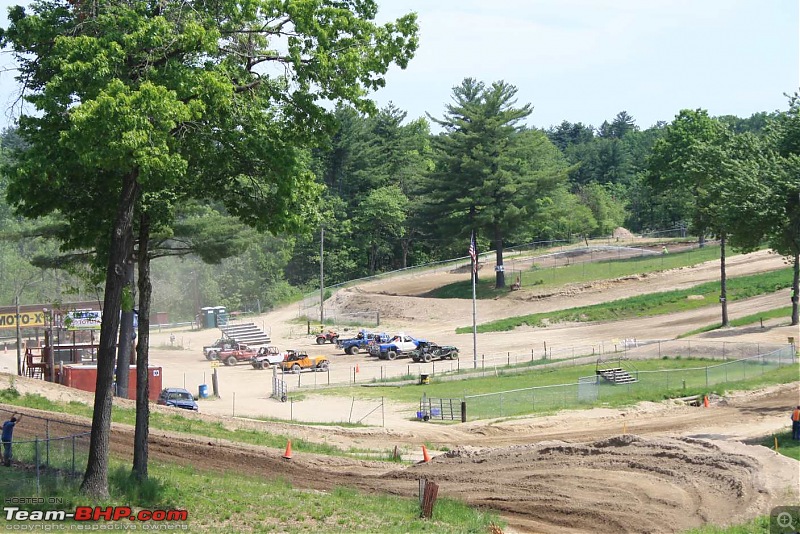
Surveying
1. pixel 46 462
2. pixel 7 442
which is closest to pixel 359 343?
pixel 7 442

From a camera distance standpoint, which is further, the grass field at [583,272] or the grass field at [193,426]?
the grass field at [583,272]

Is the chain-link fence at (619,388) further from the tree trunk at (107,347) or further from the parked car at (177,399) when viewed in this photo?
the tree trunk at (107,347)

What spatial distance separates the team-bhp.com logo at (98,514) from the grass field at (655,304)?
58.4 m

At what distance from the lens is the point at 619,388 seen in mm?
44812

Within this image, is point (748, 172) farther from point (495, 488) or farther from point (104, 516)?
point (104, 516)

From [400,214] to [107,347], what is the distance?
9726 centimetres

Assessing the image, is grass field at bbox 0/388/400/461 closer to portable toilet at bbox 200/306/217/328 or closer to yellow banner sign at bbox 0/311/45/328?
yellow banner sign at bbox 0/311/45/328

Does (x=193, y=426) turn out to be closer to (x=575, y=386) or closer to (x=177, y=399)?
(x=177, y=399)

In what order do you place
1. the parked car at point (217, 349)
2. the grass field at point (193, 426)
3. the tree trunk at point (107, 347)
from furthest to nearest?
the parked car at point (217, 349), the grass field at point (193, 426), the tree trunk at point (107, 347)

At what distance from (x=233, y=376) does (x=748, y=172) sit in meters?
41.1

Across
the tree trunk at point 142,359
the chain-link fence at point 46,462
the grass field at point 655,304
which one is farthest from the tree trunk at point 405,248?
the tree trunk at point 142,359

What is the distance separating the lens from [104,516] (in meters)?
15.8

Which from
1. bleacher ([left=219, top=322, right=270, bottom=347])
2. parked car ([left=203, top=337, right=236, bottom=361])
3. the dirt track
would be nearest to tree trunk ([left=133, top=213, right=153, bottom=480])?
the dirt track

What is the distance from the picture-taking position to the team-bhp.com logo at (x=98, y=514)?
601 inches
